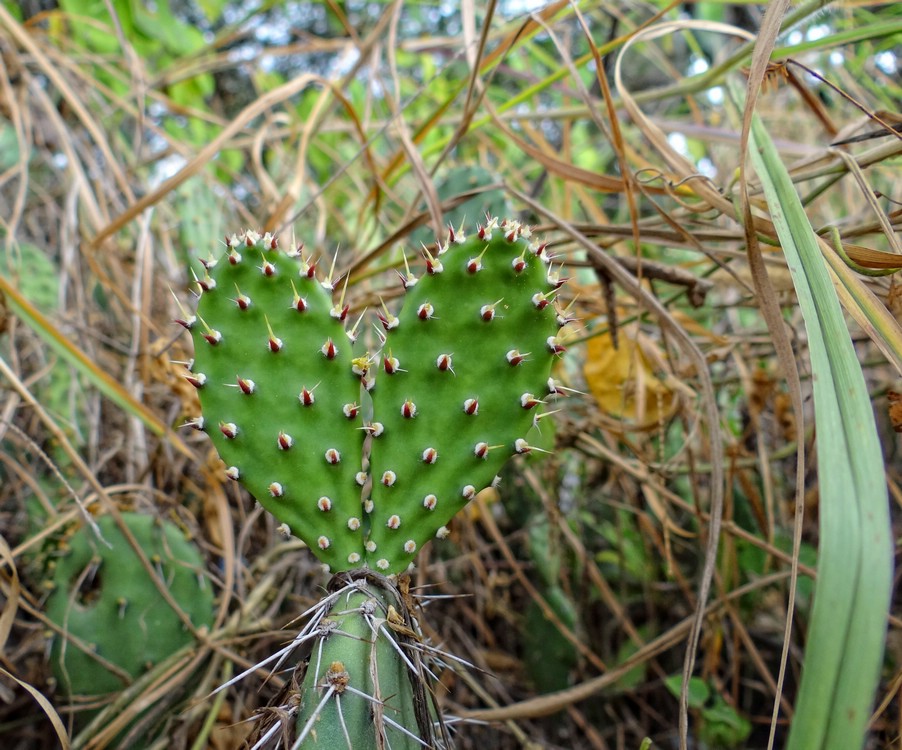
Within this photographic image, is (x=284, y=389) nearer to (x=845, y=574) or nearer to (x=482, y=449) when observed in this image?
(x=482, y=449)

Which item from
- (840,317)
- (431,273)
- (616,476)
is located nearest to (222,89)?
(616,476)

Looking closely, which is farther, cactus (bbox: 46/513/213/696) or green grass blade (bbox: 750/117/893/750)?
cactus (bbox: 46/513/213/696)

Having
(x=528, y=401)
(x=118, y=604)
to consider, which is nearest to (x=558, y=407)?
(x=528, y=401)

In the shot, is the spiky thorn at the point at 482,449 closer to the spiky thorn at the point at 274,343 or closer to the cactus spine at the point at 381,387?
the cactus spine at the point at 381,387

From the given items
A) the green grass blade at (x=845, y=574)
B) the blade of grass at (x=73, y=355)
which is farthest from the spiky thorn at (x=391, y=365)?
the blade of grass at (x=73, y=355)

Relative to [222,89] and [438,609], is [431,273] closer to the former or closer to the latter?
[438,609]

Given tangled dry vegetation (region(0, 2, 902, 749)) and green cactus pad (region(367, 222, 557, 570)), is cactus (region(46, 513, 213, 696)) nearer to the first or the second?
tangled dry vegetation (region(0, 2, 902, 749))

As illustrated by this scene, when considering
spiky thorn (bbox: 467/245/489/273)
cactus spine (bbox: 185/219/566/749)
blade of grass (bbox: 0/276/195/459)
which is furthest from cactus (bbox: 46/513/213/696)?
spiky thorn (bbox: 467/245/489/273)
